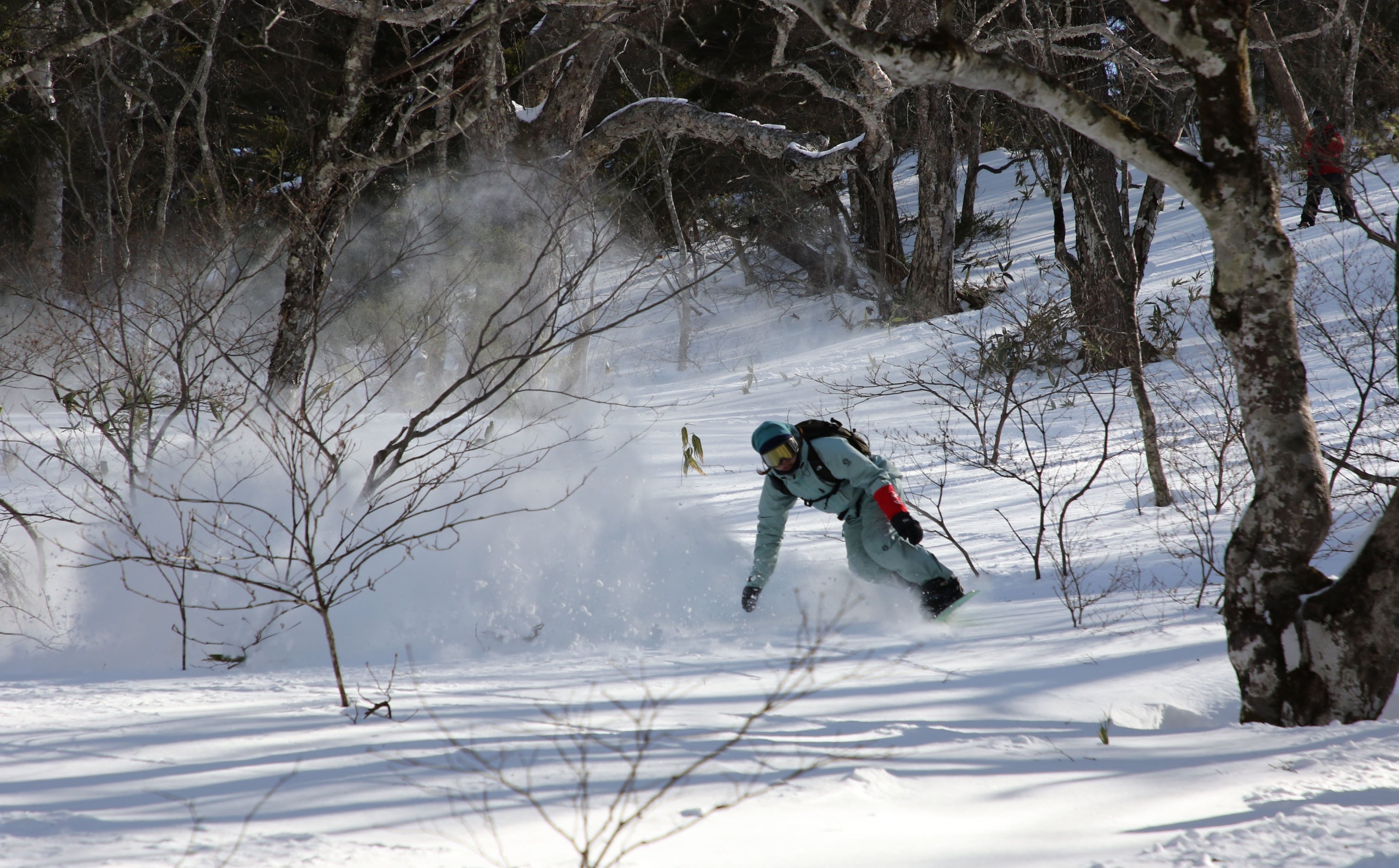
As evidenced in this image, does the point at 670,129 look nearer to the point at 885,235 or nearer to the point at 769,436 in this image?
the point at 769,436

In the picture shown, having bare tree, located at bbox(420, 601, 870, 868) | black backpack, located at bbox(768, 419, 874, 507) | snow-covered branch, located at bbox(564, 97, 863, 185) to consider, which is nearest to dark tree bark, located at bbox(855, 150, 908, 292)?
snow-covered branch, located at bbox(564, 97, 863, 185)

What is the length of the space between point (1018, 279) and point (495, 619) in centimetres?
1234

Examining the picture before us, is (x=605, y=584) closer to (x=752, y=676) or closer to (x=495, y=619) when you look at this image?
(x=495, y=619)

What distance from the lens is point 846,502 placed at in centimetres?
474

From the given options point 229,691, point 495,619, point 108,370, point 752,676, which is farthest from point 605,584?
point 108,370

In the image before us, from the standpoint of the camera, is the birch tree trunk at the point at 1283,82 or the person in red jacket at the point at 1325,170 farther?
the birch tree trunk at the point at 1283,82

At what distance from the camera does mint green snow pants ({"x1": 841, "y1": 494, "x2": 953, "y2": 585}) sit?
14.8 feet

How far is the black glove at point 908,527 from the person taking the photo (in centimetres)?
421

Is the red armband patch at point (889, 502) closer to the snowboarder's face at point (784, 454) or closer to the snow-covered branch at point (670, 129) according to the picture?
→ the snowboarder's face at point (784, 454)

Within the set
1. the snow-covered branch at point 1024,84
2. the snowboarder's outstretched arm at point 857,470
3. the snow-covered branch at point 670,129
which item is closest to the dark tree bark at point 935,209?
the snow-covered branch at point 670,129

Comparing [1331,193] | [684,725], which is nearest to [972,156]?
[1331,193]

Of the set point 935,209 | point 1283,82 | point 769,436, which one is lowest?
point 769,436

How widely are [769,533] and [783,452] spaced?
49 cm

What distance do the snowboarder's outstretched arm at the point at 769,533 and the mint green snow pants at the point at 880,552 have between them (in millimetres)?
388
